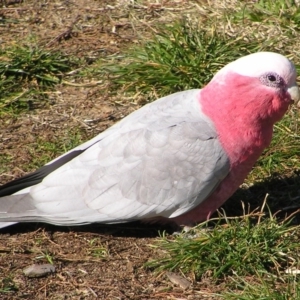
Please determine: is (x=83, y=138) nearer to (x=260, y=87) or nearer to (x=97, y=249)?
(x=97, y=249)

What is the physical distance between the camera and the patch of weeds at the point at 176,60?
591cm

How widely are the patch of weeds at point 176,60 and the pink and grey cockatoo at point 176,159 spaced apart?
1238mm

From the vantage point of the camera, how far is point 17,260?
449cm

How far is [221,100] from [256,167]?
3.25ft

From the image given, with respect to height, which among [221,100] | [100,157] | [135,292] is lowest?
[135,292]

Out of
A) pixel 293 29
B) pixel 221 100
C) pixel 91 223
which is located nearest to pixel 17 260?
pixel 91 223

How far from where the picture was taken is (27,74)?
6133 mm

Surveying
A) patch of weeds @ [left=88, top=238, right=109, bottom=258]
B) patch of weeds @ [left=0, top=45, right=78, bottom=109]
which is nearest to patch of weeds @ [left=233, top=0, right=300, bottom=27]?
patch of weeds @ [left=0, top=45, right=78, bottom=109]

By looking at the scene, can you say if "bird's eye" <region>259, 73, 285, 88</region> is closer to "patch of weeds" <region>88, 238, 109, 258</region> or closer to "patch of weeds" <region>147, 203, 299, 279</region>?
"patch of weeds" <region>147, 203, 299, 279</region>

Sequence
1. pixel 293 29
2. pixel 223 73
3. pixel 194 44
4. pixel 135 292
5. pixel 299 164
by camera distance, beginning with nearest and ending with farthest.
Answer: pixel 135 292
pixel 223 73
pixel 299 164
pixel 194 44
pixel 293 29

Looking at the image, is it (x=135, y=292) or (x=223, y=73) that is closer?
(x=135, y=292)

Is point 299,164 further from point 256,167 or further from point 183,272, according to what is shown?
point 183,272

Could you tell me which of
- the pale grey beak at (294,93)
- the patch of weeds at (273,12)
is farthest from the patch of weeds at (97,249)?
the patch of weeds at (273,12)

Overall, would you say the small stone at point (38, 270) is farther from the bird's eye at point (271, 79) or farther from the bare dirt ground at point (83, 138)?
the bird's eye at point (271, 79)
